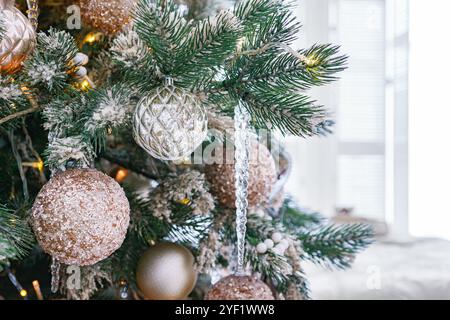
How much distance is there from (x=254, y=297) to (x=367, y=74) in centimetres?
117

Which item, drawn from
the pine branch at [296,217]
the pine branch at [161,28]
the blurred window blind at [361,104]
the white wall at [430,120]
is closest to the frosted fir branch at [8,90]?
the pine branch at [161,28]

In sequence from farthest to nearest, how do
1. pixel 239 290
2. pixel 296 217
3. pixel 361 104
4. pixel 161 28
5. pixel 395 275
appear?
1. pixel 361 104
2. pixel 395 275
3. pixel 296 217
4. pixel 239 290
5. pixel 161 28

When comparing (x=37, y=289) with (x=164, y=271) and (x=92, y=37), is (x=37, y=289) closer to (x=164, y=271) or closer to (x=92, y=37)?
(x=164, y=271)

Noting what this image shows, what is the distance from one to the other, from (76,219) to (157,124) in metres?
0.09

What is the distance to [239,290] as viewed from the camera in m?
0.42

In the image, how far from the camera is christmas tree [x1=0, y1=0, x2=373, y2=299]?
1.12 ft

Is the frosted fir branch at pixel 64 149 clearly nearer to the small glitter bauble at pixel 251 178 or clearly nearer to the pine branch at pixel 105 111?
the pine branch at pixel 105 111

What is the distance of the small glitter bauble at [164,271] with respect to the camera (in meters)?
0.47

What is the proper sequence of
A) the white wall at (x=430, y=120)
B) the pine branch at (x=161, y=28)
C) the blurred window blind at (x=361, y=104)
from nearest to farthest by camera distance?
the pine branch at (x=161, y=28) → the white wall at (x=430, y=120) → the blurred window blind at (x=361, y=104)

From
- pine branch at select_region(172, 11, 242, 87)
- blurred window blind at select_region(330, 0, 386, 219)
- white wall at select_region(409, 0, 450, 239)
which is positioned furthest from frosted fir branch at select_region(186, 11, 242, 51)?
blurred window blind at select_region(330, 0, 386, 219)

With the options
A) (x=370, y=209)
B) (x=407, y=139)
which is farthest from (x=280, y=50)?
(x=370, y=209)

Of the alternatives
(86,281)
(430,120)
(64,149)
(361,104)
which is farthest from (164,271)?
A: (361,104)

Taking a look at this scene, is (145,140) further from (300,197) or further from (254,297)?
(300,197)

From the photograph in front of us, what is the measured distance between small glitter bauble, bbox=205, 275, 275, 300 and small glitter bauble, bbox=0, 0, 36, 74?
0.80 ft
